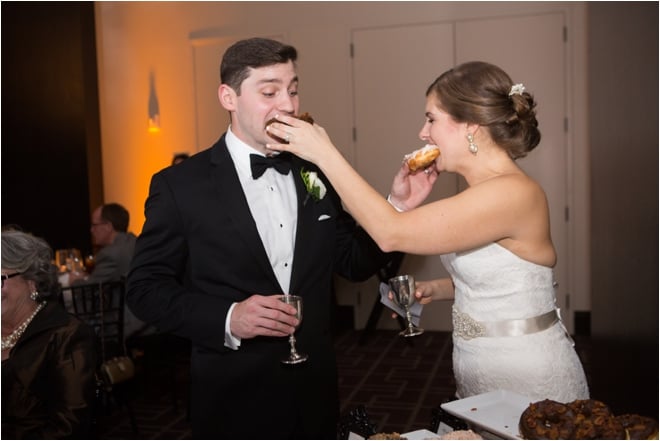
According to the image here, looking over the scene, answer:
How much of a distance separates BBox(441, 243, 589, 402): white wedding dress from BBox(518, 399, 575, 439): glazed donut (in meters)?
0.72

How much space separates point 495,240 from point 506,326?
0.26m

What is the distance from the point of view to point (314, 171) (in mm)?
2328

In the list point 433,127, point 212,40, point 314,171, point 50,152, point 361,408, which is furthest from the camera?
point 212,40

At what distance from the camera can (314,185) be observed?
2.25 m

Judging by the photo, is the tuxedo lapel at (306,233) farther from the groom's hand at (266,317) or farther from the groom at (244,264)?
the groom's hand at (266,317)

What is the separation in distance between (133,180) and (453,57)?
3768mm

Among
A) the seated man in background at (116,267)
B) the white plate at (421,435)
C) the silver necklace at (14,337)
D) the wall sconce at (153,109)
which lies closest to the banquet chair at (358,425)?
the white plate at (421,435)

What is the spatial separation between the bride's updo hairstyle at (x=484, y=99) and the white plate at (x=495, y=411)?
2.64 feet

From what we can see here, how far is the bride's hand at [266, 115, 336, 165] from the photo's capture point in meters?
1.87

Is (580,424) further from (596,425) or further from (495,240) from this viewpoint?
(495,240)

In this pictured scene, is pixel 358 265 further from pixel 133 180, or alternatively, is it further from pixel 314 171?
pixel 133 180

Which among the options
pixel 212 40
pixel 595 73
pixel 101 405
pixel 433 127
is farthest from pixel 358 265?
pixel 212 40

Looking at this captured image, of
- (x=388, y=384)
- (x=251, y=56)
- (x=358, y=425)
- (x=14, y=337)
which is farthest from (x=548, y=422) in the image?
(x=388, y=384)

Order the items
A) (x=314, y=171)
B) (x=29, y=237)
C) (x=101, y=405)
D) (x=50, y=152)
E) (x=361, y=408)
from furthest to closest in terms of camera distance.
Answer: (x=50, y=152)
(x=101, y=405)
(x=29, y=237)
(x=314, y=171)
(x=361, y=408)
